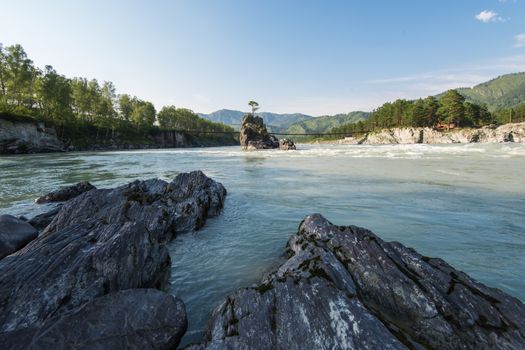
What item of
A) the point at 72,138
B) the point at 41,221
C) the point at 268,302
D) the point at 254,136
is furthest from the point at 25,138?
the point at 268,302

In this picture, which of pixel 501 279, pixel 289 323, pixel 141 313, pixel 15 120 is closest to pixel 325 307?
pixel 289 323

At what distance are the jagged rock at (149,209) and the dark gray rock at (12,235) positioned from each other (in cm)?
52

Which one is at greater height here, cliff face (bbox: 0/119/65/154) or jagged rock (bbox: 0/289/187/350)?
cliff face (bbox: 0/119/65/154)

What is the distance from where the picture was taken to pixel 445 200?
547 inches

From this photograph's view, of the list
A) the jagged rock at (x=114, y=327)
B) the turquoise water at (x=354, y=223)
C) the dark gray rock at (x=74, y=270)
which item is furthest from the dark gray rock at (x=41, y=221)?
the jagged rock at (x=114, y=327)

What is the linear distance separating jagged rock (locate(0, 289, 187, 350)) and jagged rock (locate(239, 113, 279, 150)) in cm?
8724

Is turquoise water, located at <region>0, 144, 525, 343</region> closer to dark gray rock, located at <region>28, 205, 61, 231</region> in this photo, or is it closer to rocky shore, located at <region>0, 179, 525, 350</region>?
rocky shore, located at <region>0, 179, 525, 350</region>

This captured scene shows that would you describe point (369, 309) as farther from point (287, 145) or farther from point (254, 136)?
point (254, 136)

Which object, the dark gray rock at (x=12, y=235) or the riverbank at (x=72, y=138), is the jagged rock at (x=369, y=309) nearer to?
the dark gray rock at (x=12, y=235)

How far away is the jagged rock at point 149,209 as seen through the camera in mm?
9250

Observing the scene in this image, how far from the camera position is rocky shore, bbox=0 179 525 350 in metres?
3.84

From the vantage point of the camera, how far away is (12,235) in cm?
780

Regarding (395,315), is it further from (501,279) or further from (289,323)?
(501,279)

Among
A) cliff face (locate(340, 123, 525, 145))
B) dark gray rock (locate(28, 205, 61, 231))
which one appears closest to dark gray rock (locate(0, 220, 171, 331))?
dark gray rock (locate(28, 205, 61, 231))
